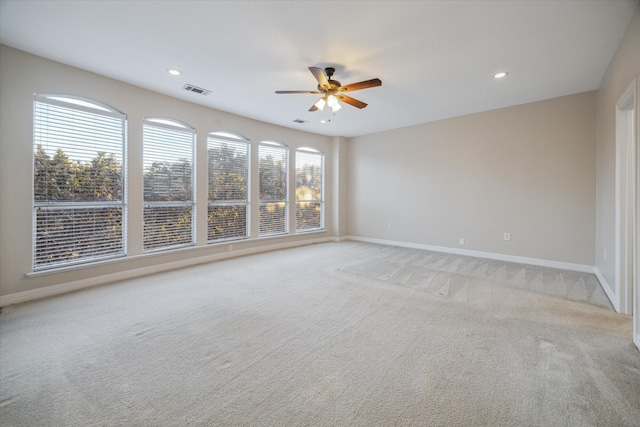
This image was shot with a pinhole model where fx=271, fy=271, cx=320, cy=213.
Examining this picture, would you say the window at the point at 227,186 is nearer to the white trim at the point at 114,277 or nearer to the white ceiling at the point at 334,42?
the white trim at the point at 114,277

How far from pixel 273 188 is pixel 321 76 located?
11.3ft

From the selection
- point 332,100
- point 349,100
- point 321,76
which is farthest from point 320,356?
point 349,100

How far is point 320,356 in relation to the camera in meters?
2.04

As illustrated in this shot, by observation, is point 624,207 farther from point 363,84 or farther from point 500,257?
point 363,84

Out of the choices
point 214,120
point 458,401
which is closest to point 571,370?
point 458,401

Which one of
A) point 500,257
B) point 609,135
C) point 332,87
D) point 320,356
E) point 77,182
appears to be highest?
point 332,87

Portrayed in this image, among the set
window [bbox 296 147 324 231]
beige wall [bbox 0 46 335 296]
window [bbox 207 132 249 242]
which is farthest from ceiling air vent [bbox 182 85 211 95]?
window [bbox 296 147 324 231]

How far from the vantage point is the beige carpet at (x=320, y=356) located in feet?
4.95

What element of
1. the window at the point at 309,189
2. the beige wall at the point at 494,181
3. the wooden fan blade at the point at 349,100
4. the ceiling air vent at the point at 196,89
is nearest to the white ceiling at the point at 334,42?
the ceiling air vent at the point at 196,89

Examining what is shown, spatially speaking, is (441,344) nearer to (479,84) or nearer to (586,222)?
(479,84)

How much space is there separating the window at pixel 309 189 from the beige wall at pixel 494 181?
48.3 inches

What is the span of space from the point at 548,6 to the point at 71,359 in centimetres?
473

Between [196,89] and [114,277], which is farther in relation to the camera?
[196,89]

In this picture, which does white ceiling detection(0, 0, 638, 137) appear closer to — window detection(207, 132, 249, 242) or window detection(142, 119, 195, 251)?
window detection(142, 119, 195, 251)
